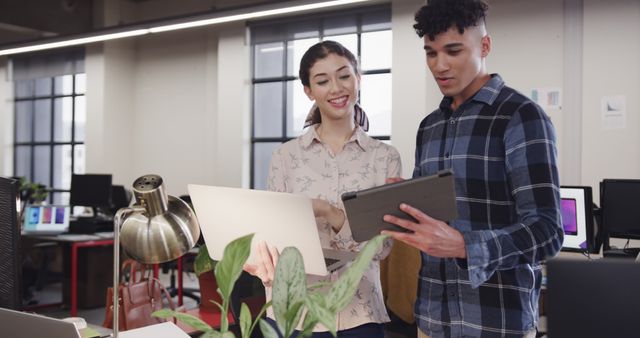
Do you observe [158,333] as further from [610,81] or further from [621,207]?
[610,81]

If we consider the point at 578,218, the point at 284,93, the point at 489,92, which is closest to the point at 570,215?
the point at 578,218

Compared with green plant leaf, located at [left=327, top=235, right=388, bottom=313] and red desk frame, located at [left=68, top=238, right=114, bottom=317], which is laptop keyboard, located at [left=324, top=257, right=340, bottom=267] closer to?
green plant leaf, located at [left=327, top=235, right=388, bottom=313]

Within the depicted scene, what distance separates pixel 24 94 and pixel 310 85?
9.26 metres

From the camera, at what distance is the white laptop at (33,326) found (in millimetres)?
870

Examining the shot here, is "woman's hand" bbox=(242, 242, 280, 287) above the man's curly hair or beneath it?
beneath

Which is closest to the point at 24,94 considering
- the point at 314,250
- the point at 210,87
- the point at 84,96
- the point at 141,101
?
the point at 84,96

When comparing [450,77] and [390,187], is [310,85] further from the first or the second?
[390,187]

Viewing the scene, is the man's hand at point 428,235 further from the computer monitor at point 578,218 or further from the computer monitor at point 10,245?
the computer monitor at point 578,218

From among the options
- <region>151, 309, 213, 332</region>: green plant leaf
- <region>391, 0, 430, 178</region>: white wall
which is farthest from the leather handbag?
<region>391, 0, 430, 178</region>: white wall

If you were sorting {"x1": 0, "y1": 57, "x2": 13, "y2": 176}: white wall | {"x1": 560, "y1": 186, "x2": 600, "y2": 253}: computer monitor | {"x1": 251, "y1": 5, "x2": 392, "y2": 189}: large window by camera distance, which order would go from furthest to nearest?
{"x1": 0, "y1": 57, "x2": 13, "y2": 176}: white wall < {"x1": 251, "y1": 5, "x2": 392, "y2": 189}: large window < {"x1": 560, "y1": 186, "x2": 600, "y2": 253}: computer monitor

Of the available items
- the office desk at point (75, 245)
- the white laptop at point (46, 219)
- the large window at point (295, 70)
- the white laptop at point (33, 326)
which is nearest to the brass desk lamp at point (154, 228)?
the white laptop at point (33, 326)

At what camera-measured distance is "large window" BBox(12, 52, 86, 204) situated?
865cm

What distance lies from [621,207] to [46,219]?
199 inches

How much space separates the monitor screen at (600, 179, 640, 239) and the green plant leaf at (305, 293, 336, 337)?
320cm
